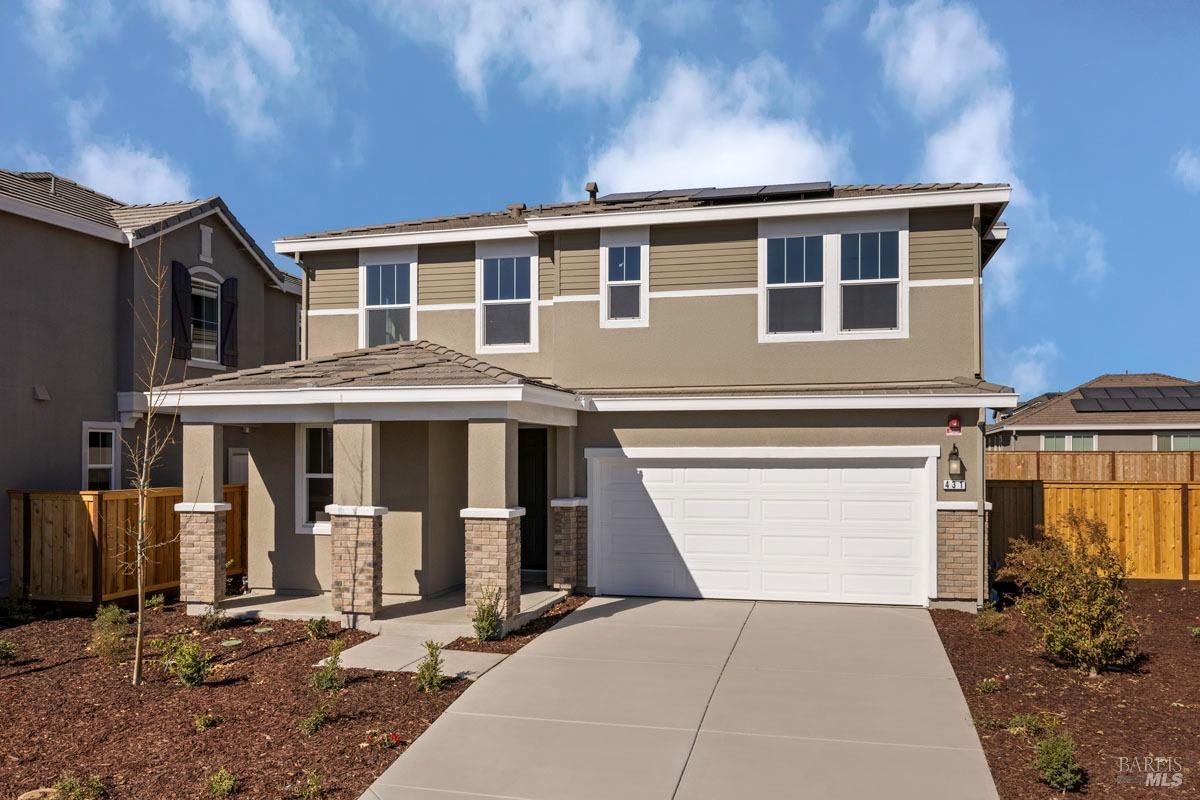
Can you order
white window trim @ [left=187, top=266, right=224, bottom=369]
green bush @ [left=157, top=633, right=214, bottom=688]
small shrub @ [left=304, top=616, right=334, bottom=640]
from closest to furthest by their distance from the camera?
1. green bush @ [left=157, top=633, right=214, bottom=688]
2. small shrub @ [left=304, top=616, right=334, bottom=640]
3. white window trim @ [left=187, top=266, right=224, bottom=369]

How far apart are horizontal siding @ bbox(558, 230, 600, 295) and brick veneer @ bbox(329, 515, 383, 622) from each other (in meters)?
4.75

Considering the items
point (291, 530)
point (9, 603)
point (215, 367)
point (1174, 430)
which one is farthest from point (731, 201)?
point (1174, 430)

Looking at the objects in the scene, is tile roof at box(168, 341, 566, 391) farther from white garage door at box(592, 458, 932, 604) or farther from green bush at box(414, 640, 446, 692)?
green bush at box(414, 640, 446, 692)

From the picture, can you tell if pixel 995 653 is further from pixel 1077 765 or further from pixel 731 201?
pixel 731 201

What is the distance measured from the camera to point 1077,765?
6301 millimetres

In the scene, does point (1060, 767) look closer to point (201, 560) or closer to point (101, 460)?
point (201, 560)

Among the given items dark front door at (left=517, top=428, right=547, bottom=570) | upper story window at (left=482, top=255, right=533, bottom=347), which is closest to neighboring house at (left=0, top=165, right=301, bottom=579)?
upper story window at (left=482, top=255, right=533, bottom=347)

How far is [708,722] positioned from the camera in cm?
762

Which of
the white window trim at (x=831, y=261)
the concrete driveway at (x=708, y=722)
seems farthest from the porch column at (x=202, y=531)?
the white window trim at (x=831, y=261)

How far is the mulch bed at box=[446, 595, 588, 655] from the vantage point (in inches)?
389

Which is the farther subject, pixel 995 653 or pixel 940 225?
pixel 940 225

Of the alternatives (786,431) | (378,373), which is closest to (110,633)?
(378,373)

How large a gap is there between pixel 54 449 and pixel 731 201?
11528mm

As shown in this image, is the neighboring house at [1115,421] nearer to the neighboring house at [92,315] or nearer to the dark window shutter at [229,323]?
the dark window shutter at [229,323]
